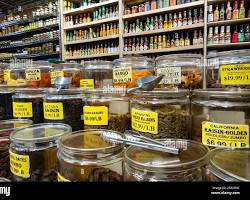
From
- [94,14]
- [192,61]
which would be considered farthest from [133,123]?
[94,14]

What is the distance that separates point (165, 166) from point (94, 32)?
3587 mm

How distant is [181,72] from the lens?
2.81 feet

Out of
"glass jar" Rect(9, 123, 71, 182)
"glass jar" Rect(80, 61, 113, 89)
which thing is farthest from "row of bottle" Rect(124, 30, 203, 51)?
"glass jar" Rect(9, 123, 71, 182)

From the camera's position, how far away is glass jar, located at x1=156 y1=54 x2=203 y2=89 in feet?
2.74

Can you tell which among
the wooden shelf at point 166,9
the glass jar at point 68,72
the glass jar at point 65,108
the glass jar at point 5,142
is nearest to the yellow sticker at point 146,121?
the glass jar at point 65,108

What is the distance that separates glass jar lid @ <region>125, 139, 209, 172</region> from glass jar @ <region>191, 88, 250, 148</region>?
48 millimetres

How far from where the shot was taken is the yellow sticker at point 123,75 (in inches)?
35.6

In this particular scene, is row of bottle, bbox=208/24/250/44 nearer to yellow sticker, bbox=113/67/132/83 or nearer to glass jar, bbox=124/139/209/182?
yellow sticker, bbox=113/67/132/83

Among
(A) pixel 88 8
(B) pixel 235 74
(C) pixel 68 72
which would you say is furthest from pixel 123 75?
(A) pixel 88 8

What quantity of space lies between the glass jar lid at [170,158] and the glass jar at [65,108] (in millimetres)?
308

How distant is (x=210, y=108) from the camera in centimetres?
57

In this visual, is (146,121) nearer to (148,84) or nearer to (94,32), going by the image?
(148,84)

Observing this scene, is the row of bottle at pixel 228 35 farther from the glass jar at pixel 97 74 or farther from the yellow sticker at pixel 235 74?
the yellow sticker at pixel 235 74
